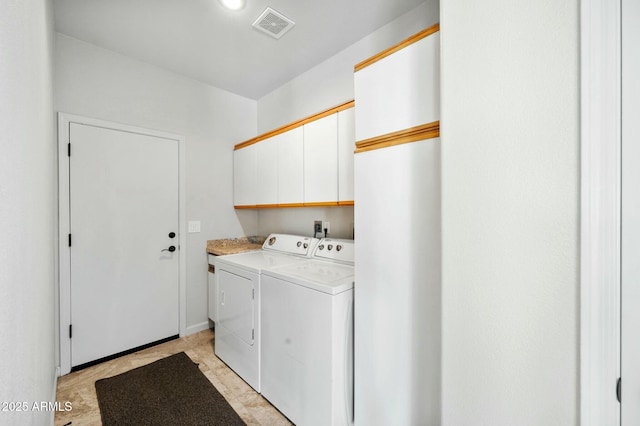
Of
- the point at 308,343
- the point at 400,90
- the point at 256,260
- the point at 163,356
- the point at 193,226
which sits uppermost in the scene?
the point at 400,90

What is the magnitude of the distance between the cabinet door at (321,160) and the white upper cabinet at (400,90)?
2.21 ft

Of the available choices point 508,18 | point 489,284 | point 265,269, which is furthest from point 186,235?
point 508,18

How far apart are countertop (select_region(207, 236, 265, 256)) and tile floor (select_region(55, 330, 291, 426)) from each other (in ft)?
3.15

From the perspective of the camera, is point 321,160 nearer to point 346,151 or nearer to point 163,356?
point 346,151

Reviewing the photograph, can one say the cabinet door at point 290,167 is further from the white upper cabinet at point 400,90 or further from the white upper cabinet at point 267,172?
the white upper cabinet at point 400,90

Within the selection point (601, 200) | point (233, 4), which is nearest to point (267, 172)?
point (233, 4)

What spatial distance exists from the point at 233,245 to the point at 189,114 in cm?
157

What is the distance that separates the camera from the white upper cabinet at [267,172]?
266 centimetres

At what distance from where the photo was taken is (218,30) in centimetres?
213

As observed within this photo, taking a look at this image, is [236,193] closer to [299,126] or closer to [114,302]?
[299,126]

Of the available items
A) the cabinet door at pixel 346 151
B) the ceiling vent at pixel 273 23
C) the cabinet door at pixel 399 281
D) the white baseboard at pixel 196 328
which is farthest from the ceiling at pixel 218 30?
the white baseboard at pixel 196 328

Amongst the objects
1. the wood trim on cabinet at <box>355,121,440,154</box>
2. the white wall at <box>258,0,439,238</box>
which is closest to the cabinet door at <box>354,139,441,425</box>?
the wood trim on cabinet at <box>355,121,440,154</box>

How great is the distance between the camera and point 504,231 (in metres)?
0.80

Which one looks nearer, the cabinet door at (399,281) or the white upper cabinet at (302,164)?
the cabinet door at (399,281)
